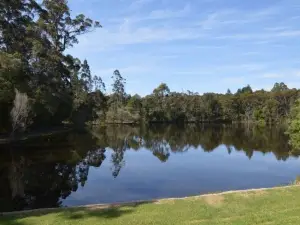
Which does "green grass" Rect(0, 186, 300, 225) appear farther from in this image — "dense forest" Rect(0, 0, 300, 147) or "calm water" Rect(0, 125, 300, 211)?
"dense forest" Rect(0, 0, 300, 147)

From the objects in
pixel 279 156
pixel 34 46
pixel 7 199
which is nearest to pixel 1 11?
pixel 34 46

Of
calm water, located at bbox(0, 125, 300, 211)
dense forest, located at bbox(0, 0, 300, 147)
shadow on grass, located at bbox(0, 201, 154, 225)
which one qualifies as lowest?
calm water, located at bbox(0, 125, 300, 211)

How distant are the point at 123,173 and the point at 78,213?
497 inches

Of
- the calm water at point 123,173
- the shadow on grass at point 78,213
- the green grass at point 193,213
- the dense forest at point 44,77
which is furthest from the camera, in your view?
the dense forest at point 44,77

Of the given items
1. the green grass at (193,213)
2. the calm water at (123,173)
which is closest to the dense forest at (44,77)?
the calm water at (123,173)

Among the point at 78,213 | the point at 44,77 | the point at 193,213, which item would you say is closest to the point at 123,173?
the point at 78,213

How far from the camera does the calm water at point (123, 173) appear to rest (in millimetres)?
16719

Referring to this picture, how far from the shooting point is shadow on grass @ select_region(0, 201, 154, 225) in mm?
10148

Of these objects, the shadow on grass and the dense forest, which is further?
the dense forest

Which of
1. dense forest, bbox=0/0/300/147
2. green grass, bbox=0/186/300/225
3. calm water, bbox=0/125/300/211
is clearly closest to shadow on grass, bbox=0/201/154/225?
green grass, bbox=0/186/300/225

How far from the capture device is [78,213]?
35.3 feet

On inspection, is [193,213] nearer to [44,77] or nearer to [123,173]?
[123,173]

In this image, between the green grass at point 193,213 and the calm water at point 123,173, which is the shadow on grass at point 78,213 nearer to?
the green grass at point 193,213

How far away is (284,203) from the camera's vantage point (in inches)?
440
